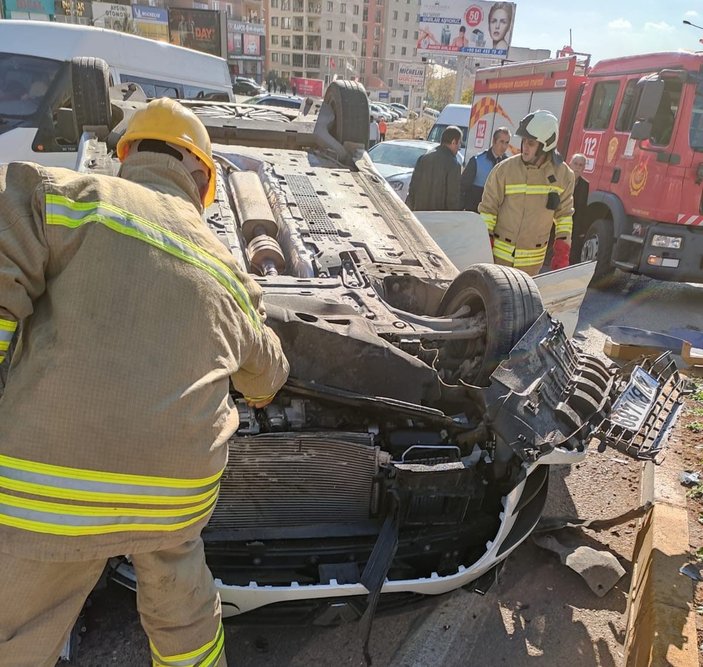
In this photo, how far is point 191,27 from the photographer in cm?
2636

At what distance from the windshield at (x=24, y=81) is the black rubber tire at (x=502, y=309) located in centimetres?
546

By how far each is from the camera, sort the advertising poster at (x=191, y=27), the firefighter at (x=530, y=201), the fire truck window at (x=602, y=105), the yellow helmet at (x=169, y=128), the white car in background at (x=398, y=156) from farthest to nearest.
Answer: the advertising poster at (x=191, y=27) → the white car in background at (x=398, y=156) → the fire truck window at (x=602, y=105) → the firefighter at (x=530, y=201) → the yellow helmet at (x=169, y=128)

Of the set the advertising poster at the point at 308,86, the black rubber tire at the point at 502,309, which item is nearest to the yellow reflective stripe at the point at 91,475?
the black rubber tire at the point at 502,309

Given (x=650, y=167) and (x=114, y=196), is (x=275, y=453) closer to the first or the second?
(x=114, y=196)

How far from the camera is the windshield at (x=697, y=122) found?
5.77m

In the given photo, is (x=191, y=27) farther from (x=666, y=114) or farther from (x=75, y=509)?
(x=75, y=509)

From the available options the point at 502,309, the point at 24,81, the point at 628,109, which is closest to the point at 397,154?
the point at 628,109

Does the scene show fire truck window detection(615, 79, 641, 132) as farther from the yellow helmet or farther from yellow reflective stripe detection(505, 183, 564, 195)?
the yellow helmet

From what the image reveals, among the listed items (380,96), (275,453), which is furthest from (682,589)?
(380,96)

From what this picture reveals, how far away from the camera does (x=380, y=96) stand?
5119 cm

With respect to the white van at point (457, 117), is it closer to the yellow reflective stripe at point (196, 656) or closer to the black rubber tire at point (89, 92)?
the black rubber tire at point (89, 92)

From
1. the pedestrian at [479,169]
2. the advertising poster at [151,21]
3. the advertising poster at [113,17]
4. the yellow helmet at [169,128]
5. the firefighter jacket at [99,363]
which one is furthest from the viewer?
the advertising poster at [151,21]

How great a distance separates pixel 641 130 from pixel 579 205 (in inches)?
43.6

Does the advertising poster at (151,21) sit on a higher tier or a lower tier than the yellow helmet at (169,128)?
higher
